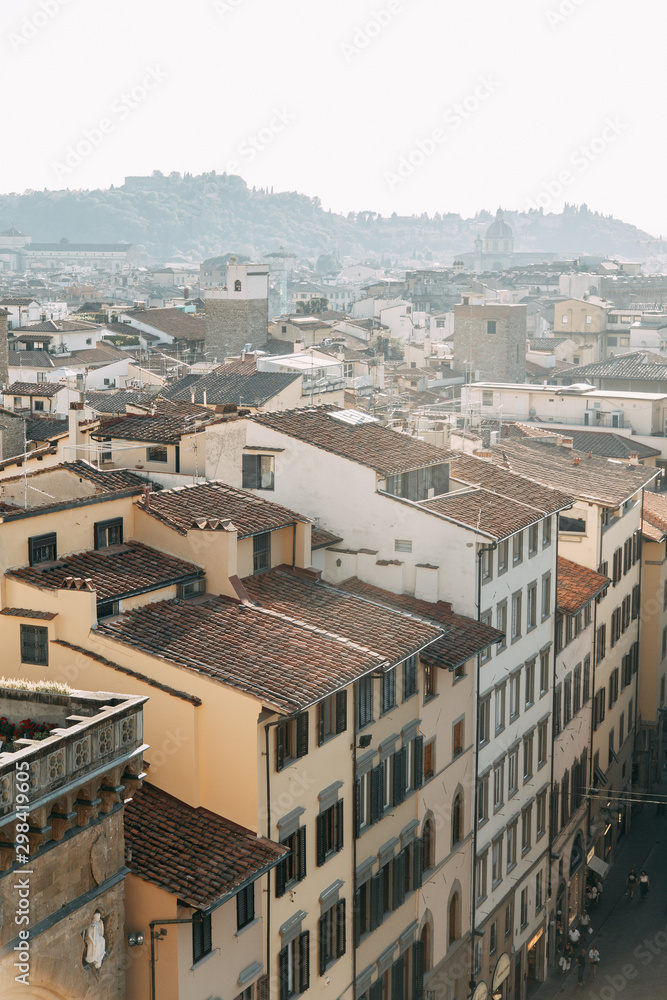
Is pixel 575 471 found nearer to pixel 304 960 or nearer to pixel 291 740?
pixel 291 740

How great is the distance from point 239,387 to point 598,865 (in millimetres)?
27064

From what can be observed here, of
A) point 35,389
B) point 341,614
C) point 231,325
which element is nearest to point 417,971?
point 341,614

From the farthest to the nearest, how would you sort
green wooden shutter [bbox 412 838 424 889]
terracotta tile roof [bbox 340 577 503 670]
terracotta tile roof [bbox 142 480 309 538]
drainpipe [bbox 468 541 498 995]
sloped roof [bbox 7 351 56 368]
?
sloped roof [bbox 7 351 56 368]
drainpipe [bbox 468 541 498 995]
terracotta tile roof [bbox 340 577 503 670]
green wooden shutter [bbox 412 838 424 889]
terracotta tile roof [bbox 142 480 309 538]

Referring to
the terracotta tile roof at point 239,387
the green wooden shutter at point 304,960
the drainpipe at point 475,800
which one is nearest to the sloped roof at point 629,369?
the terracotta tile roof at point 239,387

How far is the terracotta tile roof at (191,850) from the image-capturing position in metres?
19.7

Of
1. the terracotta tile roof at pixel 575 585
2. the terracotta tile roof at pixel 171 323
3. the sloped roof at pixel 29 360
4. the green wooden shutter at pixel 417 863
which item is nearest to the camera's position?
the green wooden shutter at pixel 417 863

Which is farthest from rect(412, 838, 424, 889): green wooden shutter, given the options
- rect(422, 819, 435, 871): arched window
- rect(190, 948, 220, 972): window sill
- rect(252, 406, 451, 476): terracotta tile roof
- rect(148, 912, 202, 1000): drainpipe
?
rect(148, 912, 202, 1000): drainpipe

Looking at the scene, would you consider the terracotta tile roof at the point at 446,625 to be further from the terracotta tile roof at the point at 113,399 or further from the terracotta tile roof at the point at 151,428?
the terracotta tile roof at the point at 113,399

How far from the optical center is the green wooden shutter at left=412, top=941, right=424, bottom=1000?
1144 inches

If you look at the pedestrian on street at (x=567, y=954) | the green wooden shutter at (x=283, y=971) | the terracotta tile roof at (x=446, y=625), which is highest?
the terracotta tile roof at (x=446, y=625)

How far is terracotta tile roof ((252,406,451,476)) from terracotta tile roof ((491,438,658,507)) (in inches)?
242

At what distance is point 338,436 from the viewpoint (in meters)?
32.9

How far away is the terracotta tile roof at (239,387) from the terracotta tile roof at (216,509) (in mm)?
27988

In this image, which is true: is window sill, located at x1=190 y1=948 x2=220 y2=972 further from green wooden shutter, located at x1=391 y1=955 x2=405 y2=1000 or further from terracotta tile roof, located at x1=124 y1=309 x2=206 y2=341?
terracotta tile roof, located at x1=124 y1=309 x2=206 y2=341
